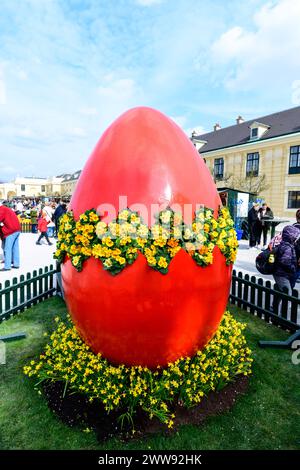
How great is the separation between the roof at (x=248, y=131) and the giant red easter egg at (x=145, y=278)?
3040cm

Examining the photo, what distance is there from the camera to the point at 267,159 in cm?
3203

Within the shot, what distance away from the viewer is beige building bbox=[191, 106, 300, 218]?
2973 cm

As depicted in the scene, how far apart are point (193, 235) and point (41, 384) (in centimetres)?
265

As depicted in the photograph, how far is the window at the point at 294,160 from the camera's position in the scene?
2925cm

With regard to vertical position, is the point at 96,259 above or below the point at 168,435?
above

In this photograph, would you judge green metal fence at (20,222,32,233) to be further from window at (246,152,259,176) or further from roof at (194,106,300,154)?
roof at (194,106,300,154)

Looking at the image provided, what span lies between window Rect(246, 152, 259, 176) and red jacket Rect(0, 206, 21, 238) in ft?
94.3

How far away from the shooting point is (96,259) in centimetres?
315

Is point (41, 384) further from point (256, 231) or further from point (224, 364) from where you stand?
point (256, 231)

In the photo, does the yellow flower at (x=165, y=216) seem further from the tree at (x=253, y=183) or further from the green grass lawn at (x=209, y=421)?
the tree at (x=253, y=183)
